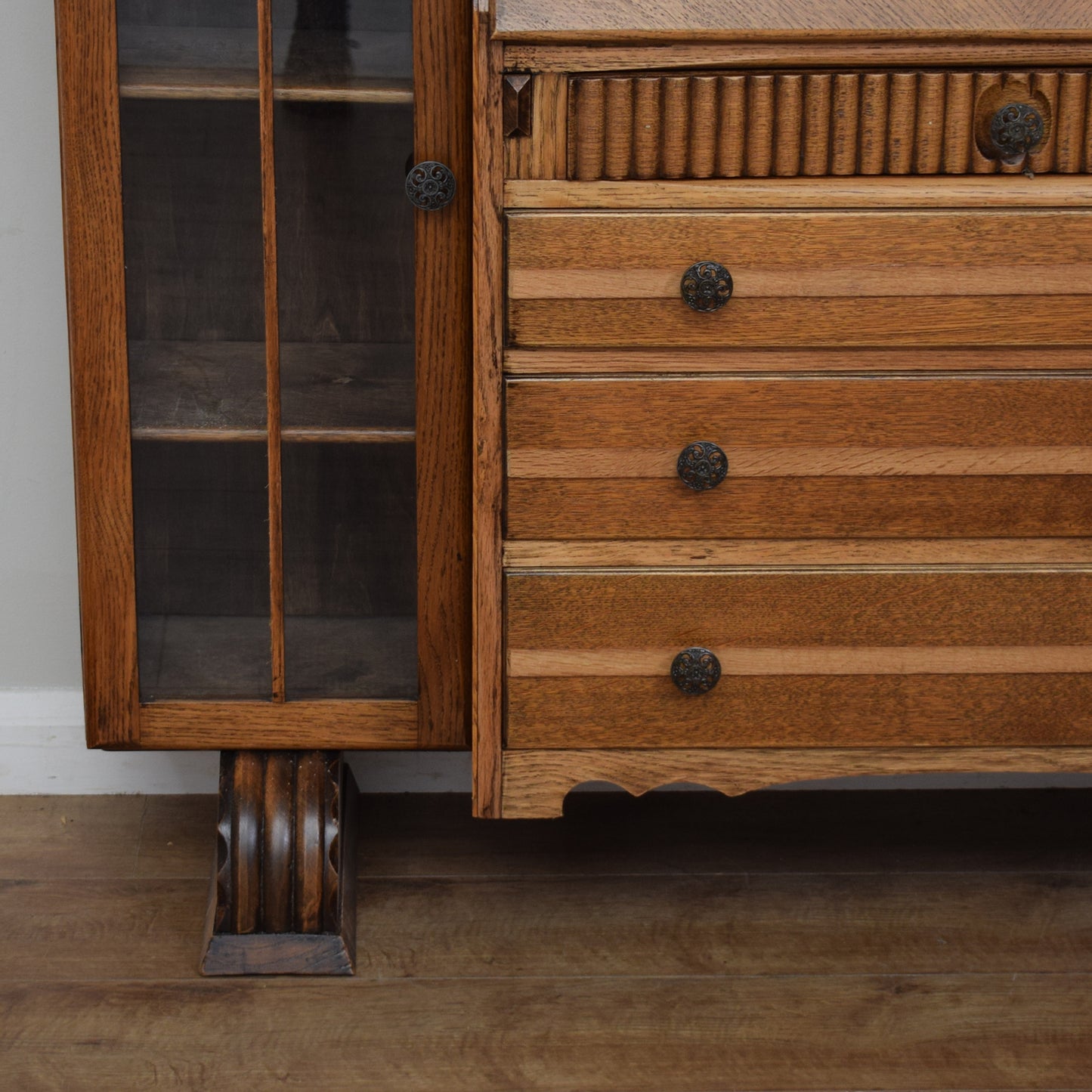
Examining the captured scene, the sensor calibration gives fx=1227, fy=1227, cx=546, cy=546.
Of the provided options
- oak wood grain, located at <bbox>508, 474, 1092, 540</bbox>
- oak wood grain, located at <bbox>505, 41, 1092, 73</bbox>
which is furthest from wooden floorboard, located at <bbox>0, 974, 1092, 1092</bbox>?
oak wood grain, located at <bbox>505, 41, 1092, 73</bbox>

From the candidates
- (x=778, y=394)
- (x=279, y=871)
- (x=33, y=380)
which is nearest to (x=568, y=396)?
(x=778, y=394)

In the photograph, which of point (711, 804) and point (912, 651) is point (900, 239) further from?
point (711, 804)

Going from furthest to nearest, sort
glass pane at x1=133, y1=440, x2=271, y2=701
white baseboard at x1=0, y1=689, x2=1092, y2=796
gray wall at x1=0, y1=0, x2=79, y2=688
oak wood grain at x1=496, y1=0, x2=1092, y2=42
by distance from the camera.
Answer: white baseboard at x1=0, y1=689, x2=1092, y2=796
gray wall at x1=0, y1=0, x2=79, y2=688
glass pane at x1=133, y1=440, x2=271, y2=701
oak wood grain at x1=496, y1=0, x2=1092, y2=42

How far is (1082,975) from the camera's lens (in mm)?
1188

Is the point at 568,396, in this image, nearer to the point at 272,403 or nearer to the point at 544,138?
the point at 544,138

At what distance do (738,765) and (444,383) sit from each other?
0.44 metres

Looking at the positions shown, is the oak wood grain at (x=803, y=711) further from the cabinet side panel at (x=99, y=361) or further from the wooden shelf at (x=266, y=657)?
the cabinet side panel at (x=99, y=361)

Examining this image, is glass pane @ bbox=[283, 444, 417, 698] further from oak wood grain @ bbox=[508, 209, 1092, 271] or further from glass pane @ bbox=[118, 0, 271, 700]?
oak wood grain @ bbox=[508, 209, 1092, 271]

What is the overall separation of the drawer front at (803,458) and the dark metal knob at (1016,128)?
0.19 m

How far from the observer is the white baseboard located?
1.53 metres

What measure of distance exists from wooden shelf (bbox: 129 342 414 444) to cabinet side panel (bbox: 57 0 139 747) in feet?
0.08

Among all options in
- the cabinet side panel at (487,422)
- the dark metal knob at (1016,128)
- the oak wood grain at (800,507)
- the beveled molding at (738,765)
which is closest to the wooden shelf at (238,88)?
the cabinet side panel at (487,422)

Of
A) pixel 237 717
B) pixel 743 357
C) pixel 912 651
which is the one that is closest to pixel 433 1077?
pixel 237 717

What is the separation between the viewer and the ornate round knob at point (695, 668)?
41.4 inches
